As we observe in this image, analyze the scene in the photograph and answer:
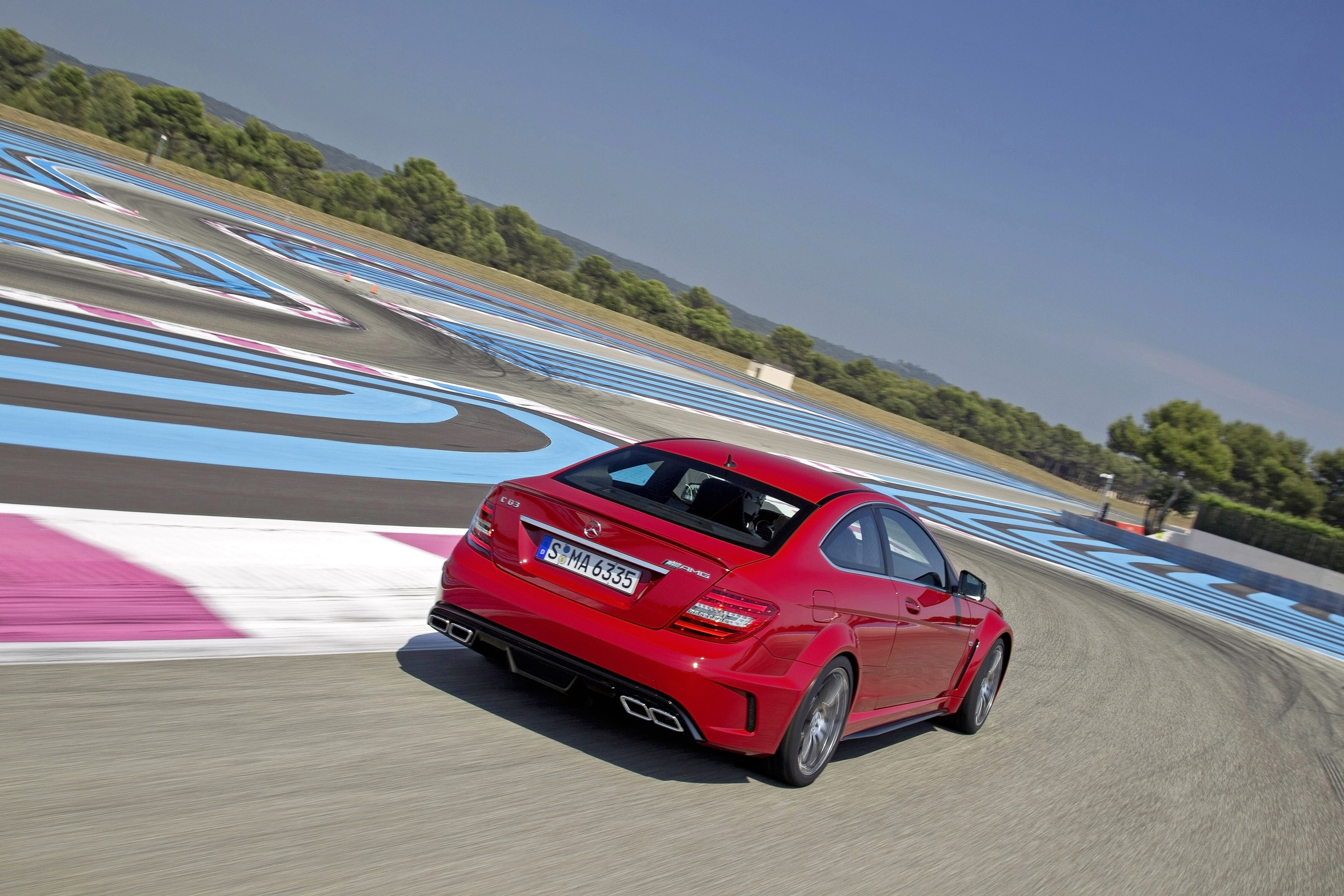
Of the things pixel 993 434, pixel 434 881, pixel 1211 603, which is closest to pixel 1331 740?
pixel 434 881

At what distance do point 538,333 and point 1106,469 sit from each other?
2716 inches

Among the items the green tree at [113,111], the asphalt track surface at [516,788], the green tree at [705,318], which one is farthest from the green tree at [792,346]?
the asphalt track surface at [516,788]

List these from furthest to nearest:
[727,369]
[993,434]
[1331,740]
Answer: [993,434]
[727,369]
[1331,740]

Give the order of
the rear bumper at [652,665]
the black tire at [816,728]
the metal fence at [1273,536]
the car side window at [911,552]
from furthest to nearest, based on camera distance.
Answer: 1. the metal fence at [1273,536]
2. the car side window at [911,552]
3. the black tire at [816,728]
4. the rear bumper at [652,665]

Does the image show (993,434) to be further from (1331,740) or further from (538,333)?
(1331,740)

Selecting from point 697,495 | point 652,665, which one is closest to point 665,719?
point 652,665

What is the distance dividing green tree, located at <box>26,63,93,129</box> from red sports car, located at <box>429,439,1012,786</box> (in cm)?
8850

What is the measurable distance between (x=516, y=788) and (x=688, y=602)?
97 centimetres

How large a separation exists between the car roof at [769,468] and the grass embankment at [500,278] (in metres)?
49.3

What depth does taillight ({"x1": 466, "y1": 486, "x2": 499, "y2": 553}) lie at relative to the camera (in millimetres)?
4953

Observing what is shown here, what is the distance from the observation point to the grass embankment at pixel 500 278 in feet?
183

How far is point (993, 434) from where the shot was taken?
102m

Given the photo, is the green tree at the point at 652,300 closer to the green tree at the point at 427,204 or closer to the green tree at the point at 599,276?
the green tree at the point at 599,276

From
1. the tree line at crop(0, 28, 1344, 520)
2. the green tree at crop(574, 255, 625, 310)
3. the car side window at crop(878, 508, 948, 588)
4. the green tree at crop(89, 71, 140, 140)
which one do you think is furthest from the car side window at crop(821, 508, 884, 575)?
the green tree at crop(574, 255, 625, 310)
